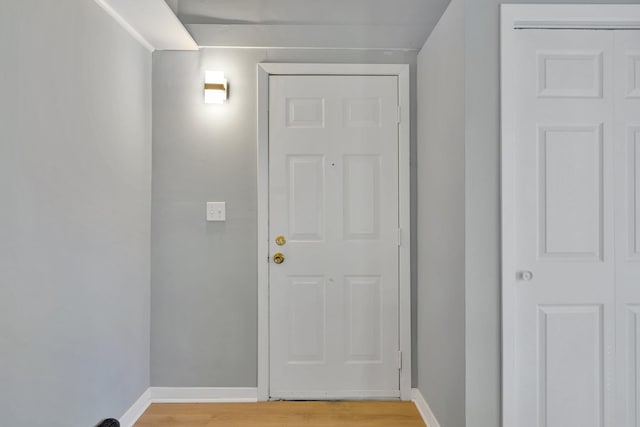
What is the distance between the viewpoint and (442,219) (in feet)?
7.06

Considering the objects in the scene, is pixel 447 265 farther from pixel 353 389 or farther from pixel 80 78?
pixel 80 78

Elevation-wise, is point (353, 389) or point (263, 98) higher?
point (263, 98)

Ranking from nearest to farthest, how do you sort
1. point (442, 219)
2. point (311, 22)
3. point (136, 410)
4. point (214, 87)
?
point (442, 219)
point (136, 410)
point (214, 87)
point (311, 22)

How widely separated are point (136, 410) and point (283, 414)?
2.72 ft

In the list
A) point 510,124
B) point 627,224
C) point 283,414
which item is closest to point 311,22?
point 510,124

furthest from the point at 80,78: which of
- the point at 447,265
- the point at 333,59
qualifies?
the point at 447,265

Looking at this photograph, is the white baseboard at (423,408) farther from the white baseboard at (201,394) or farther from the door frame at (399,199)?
the white baseboard at (201,394)

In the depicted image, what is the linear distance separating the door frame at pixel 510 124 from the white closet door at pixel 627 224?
123 mm

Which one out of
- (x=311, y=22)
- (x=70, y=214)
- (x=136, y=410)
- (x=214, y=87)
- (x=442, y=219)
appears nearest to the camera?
(x=70, y=214)

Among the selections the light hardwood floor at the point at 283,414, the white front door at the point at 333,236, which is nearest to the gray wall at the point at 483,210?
the light hardwood floor at the point at 283,414

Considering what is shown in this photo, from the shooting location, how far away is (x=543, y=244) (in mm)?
1853

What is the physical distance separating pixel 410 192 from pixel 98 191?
5.63 feet

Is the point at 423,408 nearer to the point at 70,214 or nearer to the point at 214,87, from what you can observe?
the point at 70,214

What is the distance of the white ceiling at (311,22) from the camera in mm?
2619
